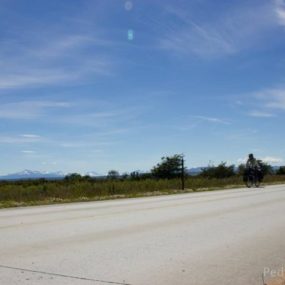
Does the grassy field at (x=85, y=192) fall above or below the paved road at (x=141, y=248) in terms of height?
above

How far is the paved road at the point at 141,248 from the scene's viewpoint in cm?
757

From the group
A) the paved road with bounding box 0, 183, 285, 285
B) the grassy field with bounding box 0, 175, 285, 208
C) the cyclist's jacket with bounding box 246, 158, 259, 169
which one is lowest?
the paved road with bounding box 0, 183, 285, 285

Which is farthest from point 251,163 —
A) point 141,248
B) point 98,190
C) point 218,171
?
point 218,171

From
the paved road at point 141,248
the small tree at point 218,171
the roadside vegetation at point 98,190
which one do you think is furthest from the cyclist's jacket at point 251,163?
the small tree at point 218,171

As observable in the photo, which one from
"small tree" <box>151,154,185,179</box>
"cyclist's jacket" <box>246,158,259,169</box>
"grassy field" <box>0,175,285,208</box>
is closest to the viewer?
"grassy field" <box>0,175,285,208</box>

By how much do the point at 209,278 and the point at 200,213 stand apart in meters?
8.88

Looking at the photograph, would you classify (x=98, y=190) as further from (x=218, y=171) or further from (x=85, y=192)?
(x=218, y=171)

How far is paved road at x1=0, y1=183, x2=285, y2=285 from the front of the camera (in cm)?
757

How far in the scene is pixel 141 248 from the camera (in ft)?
32.0

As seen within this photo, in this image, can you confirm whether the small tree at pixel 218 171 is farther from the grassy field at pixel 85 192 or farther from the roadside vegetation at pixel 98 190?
the grassy field at pixel 85 192

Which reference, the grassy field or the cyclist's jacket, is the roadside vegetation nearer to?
the grassy field

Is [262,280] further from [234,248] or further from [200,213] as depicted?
[200,213]

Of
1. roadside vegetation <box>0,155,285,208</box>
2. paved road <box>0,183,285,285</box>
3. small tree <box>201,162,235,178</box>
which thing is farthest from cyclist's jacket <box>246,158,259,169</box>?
small tree <box>201,162,235,178</box>

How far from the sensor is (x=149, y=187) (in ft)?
117
